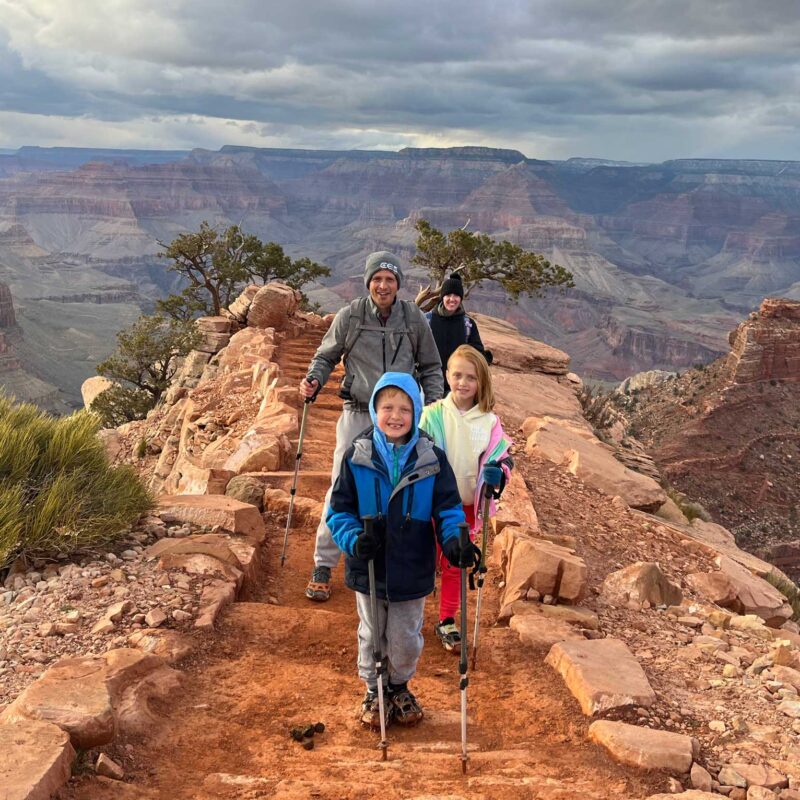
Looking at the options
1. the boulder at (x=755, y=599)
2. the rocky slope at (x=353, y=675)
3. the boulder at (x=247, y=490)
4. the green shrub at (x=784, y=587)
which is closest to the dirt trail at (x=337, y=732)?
the rocky slope at (x=353, y=675)

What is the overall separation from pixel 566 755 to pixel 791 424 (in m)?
63.3

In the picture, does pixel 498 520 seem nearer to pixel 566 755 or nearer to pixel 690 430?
pixel 566 755

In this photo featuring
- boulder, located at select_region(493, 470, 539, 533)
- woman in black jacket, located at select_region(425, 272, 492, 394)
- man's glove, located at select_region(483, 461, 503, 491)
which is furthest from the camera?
boulder, located at select_region(493, 470, 539, 533)

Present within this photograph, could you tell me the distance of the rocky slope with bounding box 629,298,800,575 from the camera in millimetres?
48781

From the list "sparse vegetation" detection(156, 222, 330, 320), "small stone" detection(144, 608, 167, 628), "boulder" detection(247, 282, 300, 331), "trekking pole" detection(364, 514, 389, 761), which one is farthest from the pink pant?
"sparse vegetation" detection(156, 222, 330, 320)

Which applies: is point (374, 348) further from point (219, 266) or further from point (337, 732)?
point (219, 266)

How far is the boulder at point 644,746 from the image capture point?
12.9 ft

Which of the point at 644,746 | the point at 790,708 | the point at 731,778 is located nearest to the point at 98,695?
the point at 644,746

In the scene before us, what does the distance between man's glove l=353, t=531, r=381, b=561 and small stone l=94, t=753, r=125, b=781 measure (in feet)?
5.07

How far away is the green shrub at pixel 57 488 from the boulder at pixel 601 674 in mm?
3765

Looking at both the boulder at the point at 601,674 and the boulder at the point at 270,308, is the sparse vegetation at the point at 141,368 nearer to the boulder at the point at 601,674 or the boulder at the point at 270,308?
the boulder at the point at 270,308

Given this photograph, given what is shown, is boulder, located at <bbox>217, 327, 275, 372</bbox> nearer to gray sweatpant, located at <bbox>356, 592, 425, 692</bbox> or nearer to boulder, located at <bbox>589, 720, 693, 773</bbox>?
gray sweatpant, located at <bbox>356, 592, 425, 692</bbox>

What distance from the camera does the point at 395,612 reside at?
437 cm

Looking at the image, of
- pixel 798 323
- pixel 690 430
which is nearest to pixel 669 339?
pixel 798 323
